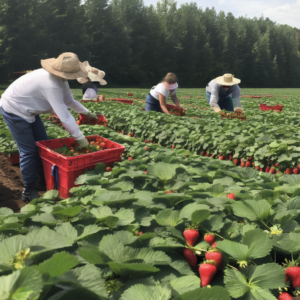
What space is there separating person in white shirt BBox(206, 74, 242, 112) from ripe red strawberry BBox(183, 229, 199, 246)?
5661 millimetres

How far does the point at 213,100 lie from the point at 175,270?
6109 mm

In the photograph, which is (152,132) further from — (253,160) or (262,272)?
(262,272)

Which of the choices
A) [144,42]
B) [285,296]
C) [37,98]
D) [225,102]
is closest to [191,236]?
[285,296]

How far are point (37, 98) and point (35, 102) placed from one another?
57mm

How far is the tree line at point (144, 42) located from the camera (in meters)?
36.8

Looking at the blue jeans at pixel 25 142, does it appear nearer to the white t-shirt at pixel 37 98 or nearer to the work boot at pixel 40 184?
the white t-shirt at pixel 37 98

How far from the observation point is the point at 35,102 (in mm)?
3266

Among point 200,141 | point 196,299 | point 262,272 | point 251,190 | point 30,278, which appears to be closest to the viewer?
point 30,278

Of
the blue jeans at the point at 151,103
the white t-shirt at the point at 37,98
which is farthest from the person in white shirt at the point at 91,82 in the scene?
the white t-shirt at the point at 37,98

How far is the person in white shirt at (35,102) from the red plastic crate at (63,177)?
0.18m

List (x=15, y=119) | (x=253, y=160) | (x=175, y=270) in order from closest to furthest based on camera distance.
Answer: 1. (x=175, y=270)
2. (x=15, y=119)
3. (x=253, y=160)

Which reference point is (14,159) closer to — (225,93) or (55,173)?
(55,173)

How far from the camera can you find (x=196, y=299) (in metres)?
0.92

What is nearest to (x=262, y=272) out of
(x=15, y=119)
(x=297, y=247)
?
(x=297, y=247)
